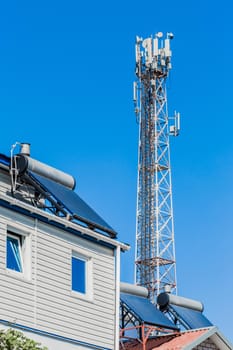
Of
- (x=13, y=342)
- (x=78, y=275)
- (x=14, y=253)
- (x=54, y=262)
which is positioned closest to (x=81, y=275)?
(x=78, y=275)

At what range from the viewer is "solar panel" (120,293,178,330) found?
102 feet

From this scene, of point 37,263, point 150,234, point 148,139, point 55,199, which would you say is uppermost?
point 148,139

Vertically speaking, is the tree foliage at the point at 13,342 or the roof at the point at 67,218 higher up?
the roof at the point at 67,218

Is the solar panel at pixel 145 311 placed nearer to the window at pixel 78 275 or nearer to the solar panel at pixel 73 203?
the solar panel at pixel 73 203

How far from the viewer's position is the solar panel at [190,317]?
33344 millimetres

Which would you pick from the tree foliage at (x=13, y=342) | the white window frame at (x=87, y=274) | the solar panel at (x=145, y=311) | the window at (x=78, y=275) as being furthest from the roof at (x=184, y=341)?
the tree foliage at (x=13, y=342)

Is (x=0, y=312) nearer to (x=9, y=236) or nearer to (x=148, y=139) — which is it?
(x=9, y=236)

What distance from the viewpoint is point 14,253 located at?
84.7ft

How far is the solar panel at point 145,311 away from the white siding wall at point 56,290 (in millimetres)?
2899

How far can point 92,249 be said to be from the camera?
28234mm

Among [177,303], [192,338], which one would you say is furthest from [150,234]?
[192,338]

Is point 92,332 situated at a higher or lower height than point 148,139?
lower

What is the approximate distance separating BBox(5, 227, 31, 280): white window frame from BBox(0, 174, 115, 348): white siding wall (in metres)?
0.11

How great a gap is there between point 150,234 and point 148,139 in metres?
5.31
